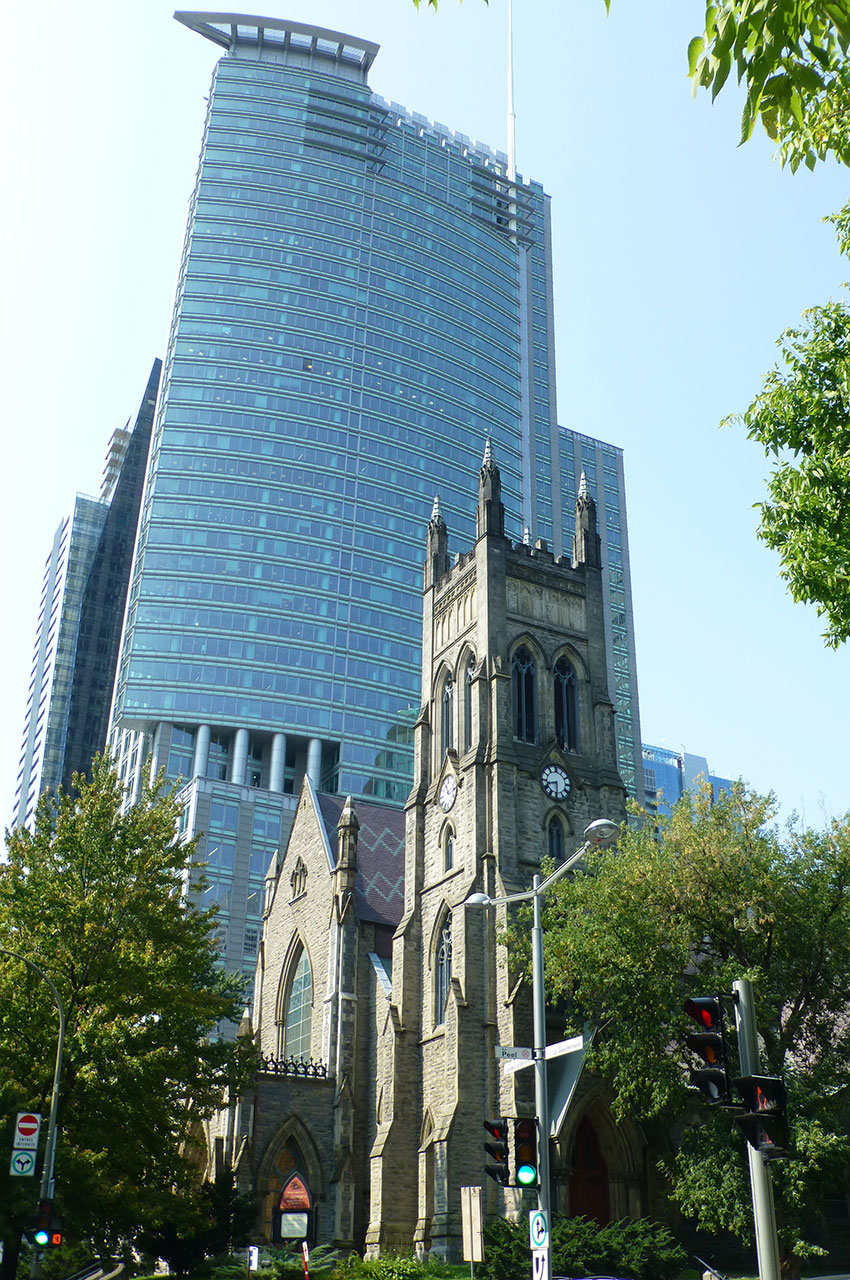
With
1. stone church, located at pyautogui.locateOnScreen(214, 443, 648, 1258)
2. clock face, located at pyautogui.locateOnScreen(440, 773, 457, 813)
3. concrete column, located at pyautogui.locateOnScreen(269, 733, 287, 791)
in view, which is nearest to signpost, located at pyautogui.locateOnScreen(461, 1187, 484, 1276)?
stone church, located at pyautogui.locateOnScreen(214, 443, 648, 1258)

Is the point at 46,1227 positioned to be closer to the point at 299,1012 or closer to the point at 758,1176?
the point at 758,1176

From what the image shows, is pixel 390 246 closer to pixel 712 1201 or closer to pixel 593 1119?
pixel 593 1119

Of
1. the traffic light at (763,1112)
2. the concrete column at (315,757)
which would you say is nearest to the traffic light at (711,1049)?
the traffic light at (763,1112)

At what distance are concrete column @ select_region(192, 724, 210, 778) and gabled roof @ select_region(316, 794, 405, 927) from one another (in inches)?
1777

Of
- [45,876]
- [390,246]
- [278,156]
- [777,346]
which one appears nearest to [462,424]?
[390,246]

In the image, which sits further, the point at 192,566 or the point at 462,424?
the point at 462,424

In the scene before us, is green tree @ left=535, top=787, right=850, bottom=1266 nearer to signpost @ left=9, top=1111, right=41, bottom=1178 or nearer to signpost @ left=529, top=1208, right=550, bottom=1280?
signpost @ left=529, top=1208, right=550, bottom=1280

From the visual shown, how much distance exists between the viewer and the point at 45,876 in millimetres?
30922

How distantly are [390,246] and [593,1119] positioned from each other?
103 meters

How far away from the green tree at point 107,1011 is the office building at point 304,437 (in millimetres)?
59399

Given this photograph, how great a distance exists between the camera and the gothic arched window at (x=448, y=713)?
47.3 meters

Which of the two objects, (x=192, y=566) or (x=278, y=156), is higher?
(x=278, y=156)

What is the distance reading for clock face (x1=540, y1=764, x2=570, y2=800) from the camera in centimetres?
4388

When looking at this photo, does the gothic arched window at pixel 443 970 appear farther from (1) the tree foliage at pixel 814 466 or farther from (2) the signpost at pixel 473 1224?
(1) the tree foliage at pixel 814 466
